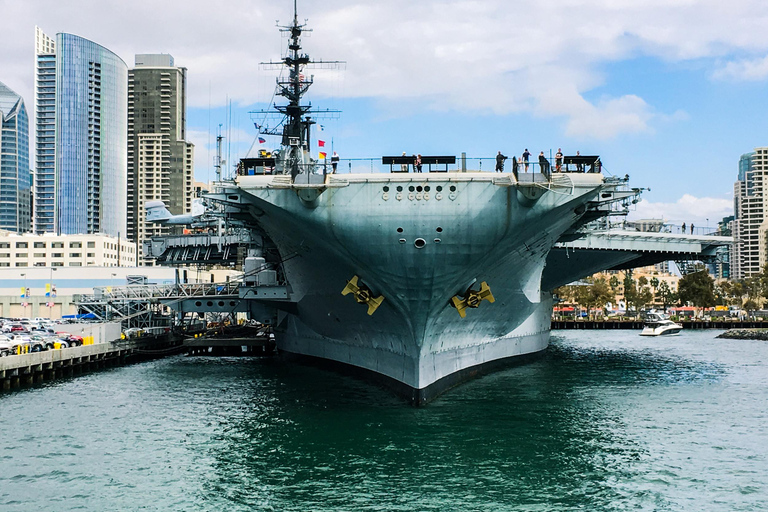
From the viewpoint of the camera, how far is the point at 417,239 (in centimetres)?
1942

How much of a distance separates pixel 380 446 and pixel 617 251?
2381 cm

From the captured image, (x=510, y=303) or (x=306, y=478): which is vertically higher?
(x=510, y=303)

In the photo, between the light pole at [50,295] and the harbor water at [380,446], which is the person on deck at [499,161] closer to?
the harbor water at [380,446]

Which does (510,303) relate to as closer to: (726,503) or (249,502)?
(726,503)

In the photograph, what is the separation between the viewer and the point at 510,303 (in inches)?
1016

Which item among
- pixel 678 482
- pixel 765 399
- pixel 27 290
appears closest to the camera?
pixel 678 482

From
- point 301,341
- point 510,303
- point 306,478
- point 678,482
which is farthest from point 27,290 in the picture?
point 678,482

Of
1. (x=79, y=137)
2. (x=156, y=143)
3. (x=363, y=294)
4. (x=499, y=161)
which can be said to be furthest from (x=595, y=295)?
(x=79, y=137)

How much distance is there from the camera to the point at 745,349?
47.6 m

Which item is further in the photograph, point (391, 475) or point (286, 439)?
point (286, 439)

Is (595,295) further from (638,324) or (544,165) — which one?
(544,165)

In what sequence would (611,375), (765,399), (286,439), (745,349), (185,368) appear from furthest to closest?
(745,349), (185,368), (611,375), (765,399), (286,439)

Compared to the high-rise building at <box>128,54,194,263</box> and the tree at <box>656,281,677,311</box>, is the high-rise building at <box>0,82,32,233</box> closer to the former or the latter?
the high-rise building at <box>128,54,194,263</box>

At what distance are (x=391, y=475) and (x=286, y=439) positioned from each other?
154 inches
